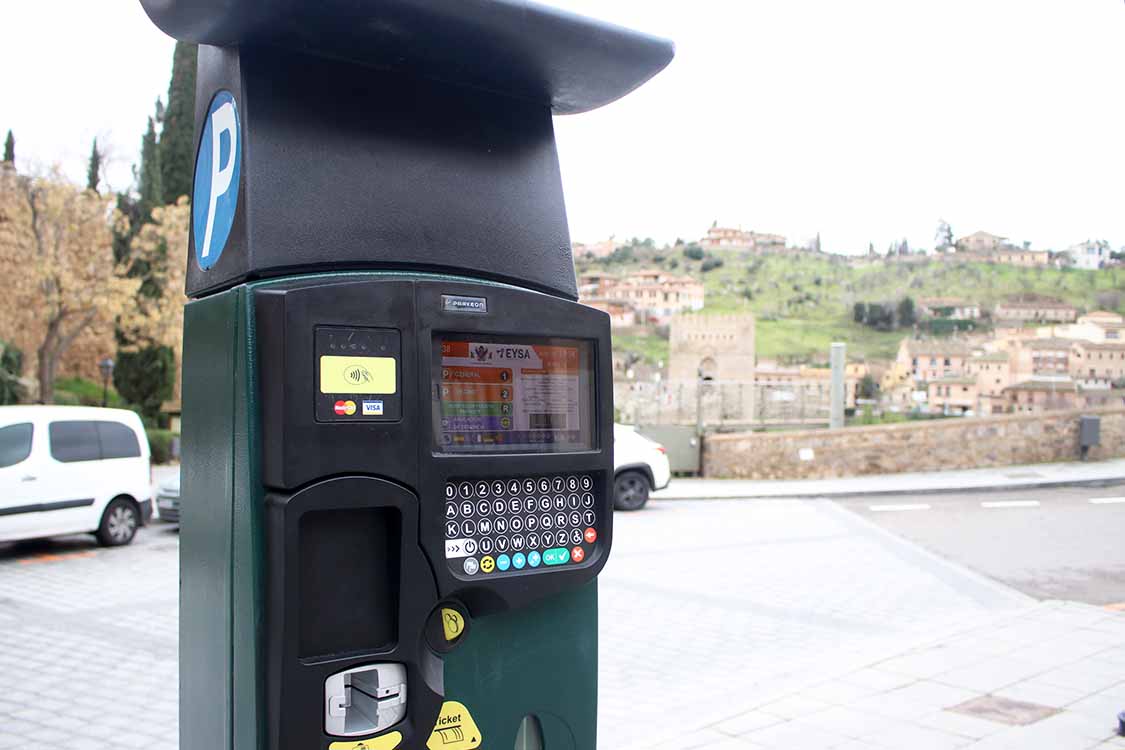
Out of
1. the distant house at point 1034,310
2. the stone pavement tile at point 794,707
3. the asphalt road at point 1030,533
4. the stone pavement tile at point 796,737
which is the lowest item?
the asphalt road at point 1030,533

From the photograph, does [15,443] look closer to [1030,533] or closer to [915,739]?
[915,739]

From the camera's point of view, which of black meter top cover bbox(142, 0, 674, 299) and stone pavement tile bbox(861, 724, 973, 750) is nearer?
black meter top cover bbox(142, 0, 674, 299)

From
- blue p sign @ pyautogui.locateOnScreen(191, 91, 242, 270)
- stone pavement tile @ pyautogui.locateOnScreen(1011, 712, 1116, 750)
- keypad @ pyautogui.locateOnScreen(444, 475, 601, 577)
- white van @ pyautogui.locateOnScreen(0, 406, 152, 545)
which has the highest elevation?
blue p sign @ pyautogui.locateOnScreen(191, 91, 242, 270)

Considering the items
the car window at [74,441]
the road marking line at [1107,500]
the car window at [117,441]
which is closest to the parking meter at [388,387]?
the car window at [74,441]

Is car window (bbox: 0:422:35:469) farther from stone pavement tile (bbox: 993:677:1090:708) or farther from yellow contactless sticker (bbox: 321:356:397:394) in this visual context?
yellow contactless sticker (bbox: 321:356:397:394)

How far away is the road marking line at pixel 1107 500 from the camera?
14953 mm

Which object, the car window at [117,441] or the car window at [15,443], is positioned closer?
the car window at [15,443]

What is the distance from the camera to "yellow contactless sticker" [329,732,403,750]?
6.36 ft

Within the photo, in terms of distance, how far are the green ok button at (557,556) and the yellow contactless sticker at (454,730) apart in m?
0.37

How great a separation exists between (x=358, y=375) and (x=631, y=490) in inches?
505

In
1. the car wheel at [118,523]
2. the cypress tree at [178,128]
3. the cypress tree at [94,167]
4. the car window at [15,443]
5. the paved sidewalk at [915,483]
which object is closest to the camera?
the car window at [15,443]

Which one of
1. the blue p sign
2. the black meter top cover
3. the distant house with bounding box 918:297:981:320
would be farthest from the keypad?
the distant house with bounding box 918:297:981:320

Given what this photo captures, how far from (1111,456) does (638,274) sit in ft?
317

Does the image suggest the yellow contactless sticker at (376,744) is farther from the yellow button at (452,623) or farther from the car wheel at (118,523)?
the car wheel at (118,523)
